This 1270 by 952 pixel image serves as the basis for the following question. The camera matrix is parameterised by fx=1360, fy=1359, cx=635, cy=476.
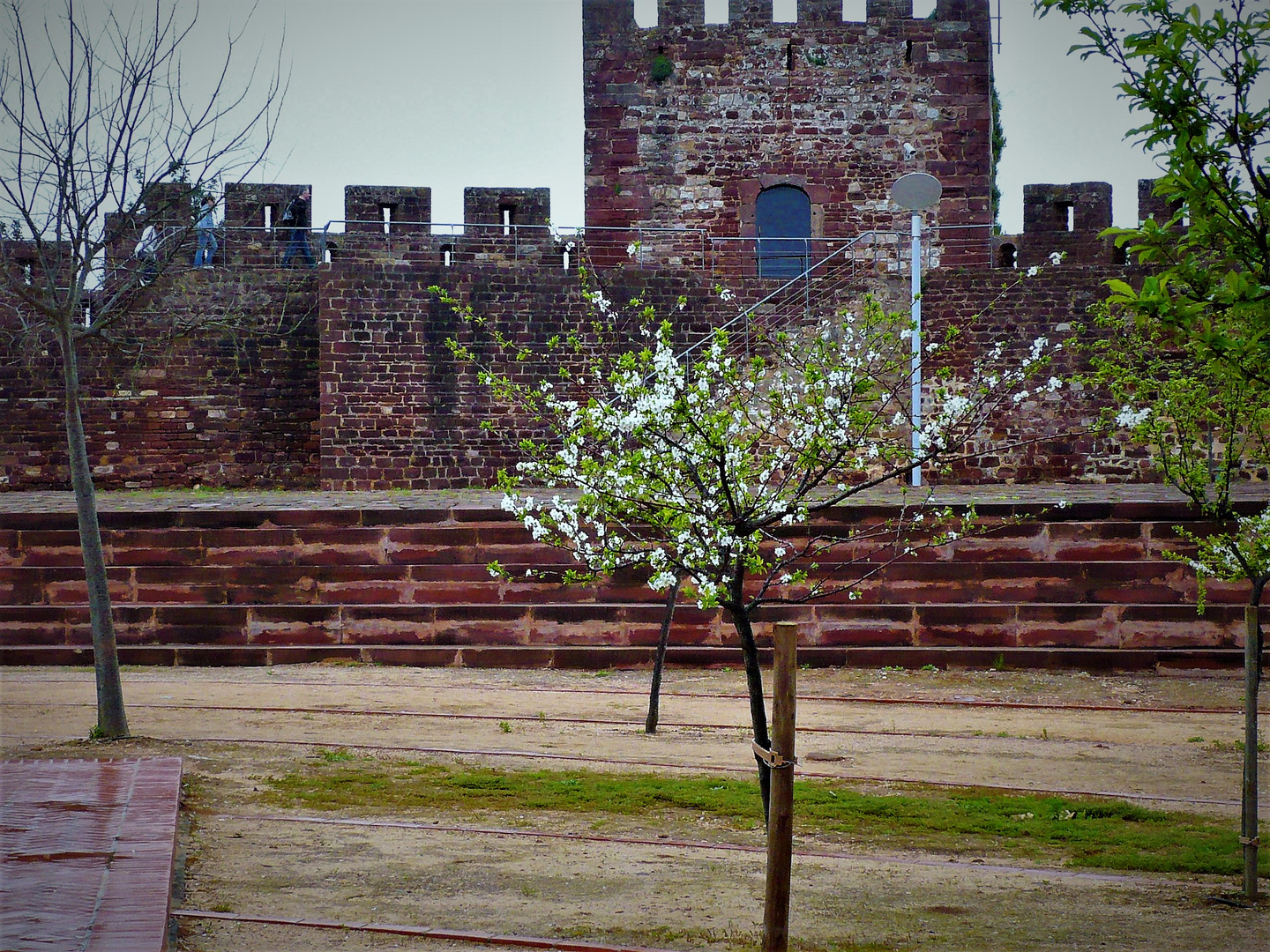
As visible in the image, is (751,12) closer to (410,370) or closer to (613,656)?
(410,370)

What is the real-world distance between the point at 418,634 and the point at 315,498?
2969 mm

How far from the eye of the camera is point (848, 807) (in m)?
6.76

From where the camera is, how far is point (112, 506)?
1275 cm

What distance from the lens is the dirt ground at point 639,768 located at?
16.1 ft

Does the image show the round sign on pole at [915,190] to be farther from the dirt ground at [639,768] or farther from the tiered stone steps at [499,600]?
the dirt ground at [639,768]

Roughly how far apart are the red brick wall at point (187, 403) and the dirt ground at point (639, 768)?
24.3 feet

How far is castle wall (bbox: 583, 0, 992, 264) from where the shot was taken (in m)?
19.9

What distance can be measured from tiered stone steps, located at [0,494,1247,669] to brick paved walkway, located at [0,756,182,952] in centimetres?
511

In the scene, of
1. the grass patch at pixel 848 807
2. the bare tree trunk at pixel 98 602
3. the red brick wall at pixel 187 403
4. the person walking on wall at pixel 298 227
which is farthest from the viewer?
the person walking on wall at pixel 298 227

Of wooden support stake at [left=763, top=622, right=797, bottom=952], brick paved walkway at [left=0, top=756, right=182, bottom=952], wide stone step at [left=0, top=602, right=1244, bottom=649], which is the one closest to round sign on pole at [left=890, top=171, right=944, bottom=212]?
wide stone step at [left=0, top=602, right=1244, bottom=649]

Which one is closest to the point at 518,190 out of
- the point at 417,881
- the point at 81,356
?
the point at 81,356

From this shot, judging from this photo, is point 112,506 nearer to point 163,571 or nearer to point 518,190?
point 163,571

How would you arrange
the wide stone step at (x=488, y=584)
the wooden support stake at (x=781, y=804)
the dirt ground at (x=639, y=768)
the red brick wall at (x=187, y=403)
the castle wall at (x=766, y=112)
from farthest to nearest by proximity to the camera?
the castle wall at (x=766, y=112) → the red brick wall at (x=187, y=403) → the wide stone step at (x=488, y=584) → the dirt ground at (x=639, y=768) → the wooden support stake at (x=781, y=804)

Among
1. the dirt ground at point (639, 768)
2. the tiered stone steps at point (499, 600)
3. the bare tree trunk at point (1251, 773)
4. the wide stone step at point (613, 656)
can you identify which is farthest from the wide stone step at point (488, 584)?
the bare tree trunk at point (1251, 773)
